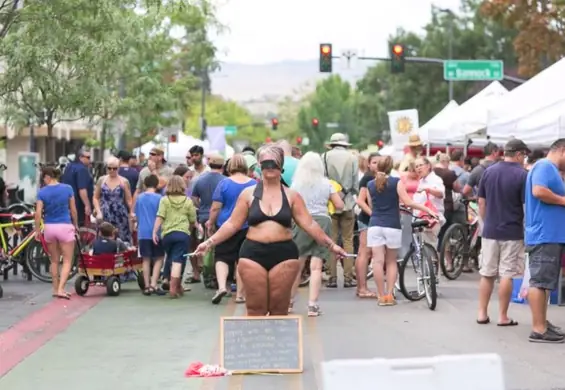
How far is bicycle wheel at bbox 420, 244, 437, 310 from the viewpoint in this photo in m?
13.2

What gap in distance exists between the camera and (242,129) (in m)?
182

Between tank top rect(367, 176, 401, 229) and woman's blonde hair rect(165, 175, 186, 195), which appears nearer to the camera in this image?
tank top rect(367, 176, 401, 229)

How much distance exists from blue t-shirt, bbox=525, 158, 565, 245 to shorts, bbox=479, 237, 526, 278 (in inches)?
32.3

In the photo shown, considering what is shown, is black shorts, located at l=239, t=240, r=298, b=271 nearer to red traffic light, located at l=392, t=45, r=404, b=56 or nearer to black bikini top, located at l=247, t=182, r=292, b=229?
black bikini top, located at l=247, t=182, r=292, b=229

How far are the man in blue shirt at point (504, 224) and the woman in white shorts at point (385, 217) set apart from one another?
178cm

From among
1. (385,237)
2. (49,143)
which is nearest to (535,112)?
(385,237)

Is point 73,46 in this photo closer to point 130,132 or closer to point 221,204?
point 221,204

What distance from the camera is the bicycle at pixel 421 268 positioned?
13344 mm

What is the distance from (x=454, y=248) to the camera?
17.2 m

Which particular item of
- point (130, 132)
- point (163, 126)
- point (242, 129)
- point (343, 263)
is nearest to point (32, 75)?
point (343, 263)

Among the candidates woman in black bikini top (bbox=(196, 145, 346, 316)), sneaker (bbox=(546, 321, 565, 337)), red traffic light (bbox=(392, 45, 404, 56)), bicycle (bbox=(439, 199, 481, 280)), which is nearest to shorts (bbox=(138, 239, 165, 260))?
bicycle (bbox=(439, 199, 481, 280))

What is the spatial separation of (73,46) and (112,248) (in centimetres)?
301

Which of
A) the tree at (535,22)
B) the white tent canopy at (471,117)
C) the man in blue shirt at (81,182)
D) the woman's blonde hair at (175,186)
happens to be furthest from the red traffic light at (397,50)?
the woman's blonde hair at (175,186)

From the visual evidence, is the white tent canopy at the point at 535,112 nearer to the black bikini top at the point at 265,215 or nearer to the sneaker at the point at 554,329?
the sneaker at the point at 554,329
